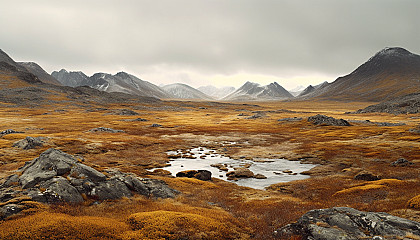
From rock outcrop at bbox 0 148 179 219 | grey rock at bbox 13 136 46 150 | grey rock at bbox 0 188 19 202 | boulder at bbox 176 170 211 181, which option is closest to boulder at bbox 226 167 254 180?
boulder at bbox 176 170 211 181

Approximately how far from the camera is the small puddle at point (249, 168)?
37.8 m

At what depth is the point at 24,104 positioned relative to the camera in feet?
631

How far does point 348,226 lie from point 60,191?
21.4 metres

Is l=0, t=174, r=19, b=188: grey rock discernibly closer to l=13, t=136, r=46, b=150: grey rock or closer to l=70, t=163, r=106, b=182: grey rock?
l=70, t=163, r=106, b=182: grey rock

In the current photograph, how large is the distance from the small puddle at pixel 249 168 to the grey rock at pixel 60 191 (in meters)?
21.7

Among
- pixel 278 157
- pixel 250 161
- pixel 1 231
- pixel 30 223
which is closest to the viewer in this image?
pixel 1 231

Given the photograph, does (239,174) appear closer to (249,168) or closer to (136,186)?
(249,168)

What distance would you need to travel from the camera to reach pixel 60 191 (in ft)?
60.7

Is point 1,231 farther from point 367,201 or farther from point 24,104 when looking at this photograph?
point 24,104

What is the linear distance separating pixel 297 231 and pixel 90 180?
60.1ft

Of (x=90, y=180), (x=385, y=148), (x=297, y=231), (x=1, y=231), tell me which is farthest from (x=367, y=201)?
(x=385, y=148)

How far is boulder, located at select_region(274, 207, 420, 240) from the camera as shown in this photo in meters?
13.5

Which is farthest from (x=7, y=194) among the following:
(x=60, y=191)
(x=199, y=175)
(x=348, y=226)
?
(x=348, y=226)

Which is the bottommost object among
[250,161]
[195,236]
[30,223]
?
[250,161]
